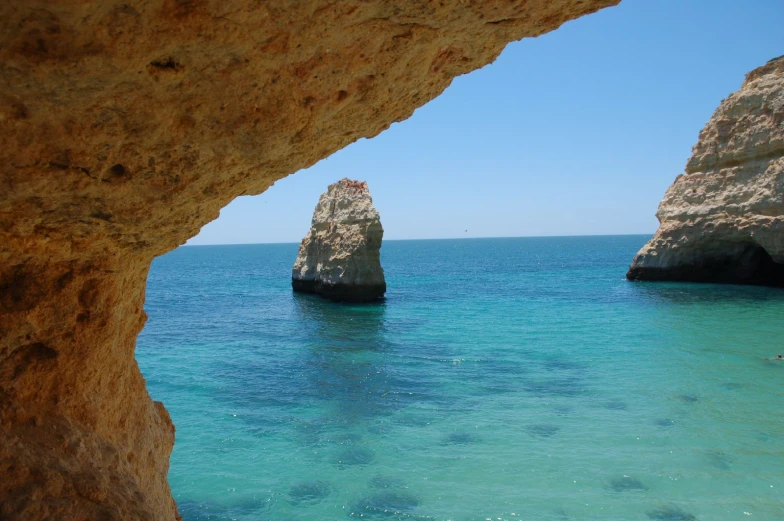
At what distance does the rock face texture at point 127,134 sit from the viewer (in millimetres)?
2252

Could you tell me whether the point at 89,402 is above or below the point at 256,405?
above

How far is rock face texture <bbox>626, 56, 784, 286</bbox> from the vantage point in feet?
103

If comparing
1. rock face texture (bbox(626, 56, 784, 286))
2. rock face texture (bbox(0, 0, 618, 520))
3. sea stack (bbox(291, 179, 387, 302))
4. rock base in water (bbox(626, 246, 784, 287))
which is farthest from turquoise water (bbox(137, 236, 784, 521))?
rock base in water (bbox(626, 246, 784, 287))

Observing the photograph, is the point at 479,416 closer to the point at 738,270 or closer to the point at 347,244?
the point at 347,244

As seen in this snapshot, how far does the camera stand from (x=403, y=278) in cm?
5341

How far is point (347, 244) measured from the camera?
31.8 metres

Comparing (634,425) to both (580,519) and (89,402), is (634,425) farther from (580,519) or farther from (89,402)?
(89,402)

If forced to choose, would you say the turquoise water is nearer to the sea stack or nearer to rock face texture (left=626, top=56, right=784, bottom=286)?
the sea stack

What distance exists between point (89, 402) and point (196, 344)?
63.1ft

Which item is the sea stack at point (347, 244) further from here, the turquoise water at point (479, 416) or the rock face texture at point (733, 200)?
the rock face texture at point (733, 200)

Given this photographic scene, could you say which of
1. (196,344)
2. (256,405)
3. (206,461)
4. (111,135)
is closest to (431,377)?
(256,405)

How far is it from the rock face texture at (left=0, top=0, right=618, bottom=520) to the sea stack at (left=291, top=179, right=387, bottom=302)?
27887mm

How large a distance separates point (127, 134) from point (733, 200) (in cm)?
3773

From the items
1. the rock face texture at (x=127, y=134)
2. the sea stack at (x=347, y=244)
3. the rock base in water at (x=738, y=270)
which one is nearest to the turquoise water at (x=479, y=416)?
the rock face texture at (x=127, y=134)
